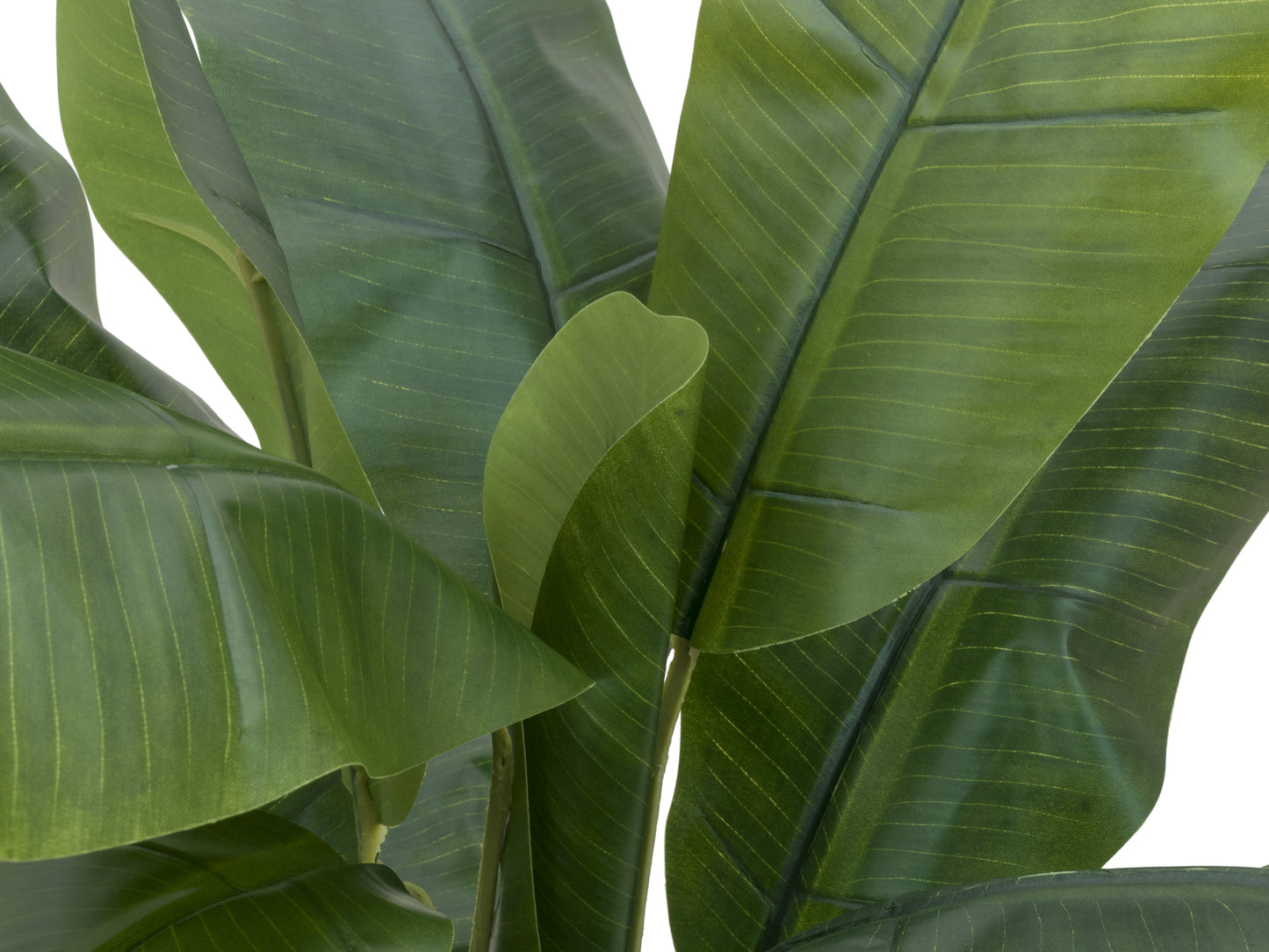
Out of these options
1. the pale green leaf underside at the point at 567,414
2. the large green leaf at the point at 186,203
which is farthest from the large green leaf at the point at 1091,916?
the large green leaf at the point at 186,203

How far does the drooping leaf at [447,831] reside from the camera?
2.14 feet

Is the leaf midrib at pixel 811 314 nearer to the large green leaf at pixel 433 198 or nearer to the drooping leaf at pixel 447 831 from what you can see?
the large green leaf at pixel 433 198

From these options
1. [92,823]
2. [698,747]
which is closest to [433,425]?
[698,747]

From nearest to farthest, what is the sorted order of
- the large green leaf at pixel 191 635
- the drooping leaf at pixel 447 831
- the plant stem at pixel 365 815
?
1. the large green leaf at pixel 191 635
2. the plant stem at pixel 365 815
3. the drooping leaf at pixel 447 831

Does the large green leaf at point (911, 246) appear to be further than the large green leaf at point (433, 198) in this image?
No

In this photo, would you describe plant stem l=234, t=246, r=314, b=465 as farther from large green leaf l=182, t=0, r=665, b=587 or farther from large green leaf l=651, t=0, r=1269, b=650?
large green leaf l=651, t=0, r=1269, b=650

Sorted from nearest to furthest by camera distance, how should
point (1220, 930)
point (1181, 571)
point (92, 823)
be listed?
1. point (92, 823)
2. point (1220, 930)
3. point (1181, 571)

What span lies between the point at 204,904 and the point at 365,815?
110 mm

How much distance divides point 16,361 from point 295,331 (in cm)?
24

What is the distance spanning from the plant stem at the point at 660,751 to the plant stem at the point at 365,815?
0.11 meters

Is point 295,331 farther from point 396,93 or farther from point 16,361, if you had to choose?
point 16,361

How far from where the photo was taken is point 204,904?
34 centimetres

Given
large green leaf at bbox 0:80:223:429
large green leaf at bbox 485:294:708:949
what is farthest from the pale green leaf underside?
large green leaf at bbox 0:80:223:429

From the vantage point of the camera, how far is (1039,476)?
1.70 ft
